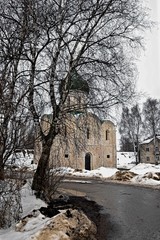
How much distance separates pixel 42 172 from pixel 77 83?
3.90 meters

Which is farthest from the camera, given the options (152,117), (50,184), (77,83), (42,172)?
(152,117)

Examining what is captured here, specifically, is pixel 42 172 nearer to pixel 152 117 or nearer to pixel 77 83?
pixel 77 83

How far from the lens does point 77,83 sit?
1273 centimetres

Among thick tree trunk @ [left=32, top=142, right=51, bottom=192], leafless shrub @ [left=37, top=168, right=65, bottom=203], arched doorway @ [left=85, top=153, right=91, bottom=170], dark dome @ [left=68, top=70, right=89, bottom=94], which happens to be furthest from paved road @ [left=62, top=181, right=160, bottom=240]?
arched doorway @ [left=85, top=153, right=91, bottom=170]

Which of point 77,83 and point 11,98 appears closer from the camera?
point 11,98

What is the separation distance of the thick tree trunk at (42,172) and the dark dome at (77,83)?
2619 millimetres

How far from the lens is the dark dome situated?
12572 mm

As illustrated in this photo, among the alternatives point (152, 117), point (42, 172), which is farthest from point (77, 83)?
point (152, 117)

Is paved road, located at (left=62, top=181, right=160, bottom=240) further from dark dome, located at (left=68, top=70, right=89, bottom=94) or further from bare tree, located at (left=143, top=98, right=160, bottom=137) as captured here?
bare tree, located at (left=143, top=98, right=160, bottom=137)

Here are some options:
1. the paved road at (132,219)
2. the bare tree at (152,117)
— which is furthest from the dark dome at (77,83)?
the bare tree at (152,117)

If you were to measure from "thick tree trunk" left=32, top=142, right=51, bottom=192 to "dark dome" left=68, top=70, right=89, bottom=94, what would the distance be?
8.59ft

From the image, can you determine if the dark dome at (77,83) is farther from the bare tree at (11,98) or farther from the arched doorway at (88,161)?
the arched doorway at (88,161)

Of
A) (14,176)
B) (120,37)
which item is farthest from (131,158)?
(14,176)

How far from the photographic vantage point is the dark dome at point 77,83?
12572 mm
